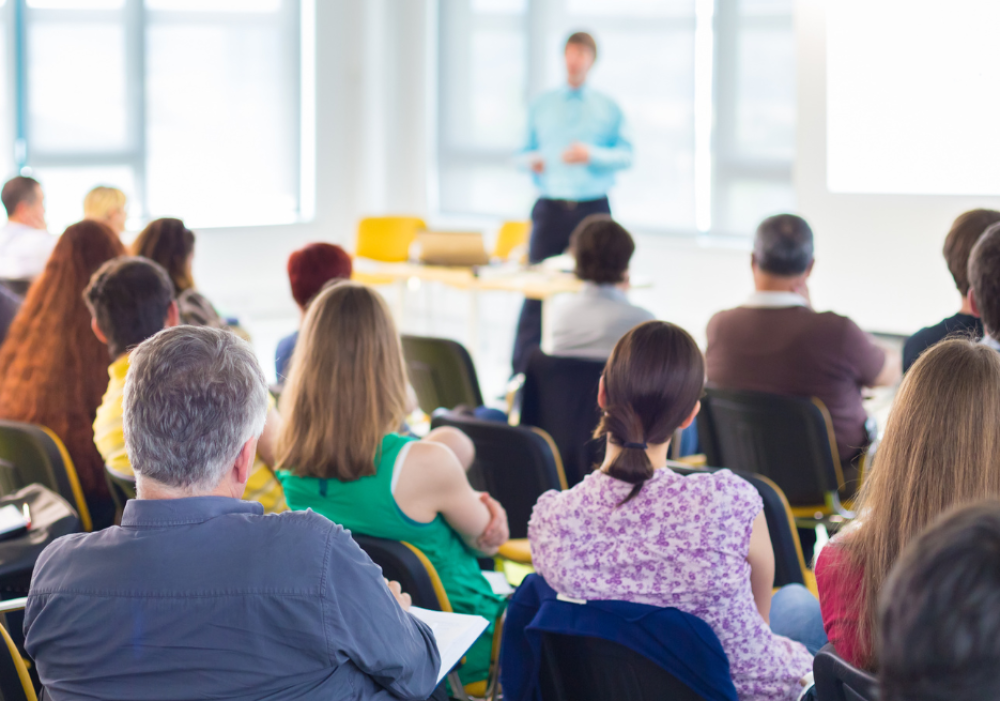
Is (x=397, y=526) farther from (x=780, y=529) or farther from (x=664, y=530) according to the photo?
(x=780, y=529)

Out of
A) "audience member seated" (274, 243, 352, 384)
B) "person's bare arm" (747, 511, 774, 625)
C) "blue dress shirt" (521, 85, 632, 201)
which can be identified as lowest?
"person's bare arm" (747, 511, 774, 625)

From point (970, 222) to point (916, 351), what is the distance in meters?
0.44

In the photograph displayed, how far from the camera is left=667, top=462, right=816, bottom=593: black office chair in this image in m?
2.18

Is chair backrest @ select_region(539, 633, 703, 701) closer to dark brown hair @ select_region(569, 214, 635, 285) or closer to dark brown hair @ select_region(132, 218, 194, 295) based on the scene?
dark brown hair @ select_region(569, 214, 635, 285)

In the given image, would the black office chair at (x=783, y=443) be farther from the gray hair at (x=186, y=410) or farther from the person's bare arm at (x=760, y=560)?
the gray hair at (x=186, y=410)

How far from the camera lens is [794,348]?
10.8 feet

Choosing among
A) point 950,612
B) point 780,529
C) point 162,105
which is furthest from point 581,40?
point 950,612

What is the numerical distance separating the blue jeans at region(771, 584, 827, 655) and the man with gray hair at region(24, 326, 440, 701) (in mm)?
989

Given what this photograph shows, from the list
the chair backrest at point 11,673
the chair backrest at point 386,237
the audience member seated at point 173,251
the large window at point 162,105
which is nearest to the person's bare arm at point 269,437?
the chair backrest at point 11,673

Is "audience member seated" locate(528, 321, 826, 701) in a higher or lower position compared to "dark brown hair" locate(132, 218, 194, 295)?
lower

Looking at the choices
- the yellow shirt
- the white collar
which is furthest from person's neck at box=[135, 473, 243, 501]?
the white collar

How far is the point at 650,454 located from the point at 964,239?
5.39 feet

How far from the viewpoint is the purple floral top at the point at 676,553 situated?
5.86 feet

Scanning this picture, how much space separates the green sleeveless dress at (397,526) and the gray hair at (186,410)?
2.42 feet
